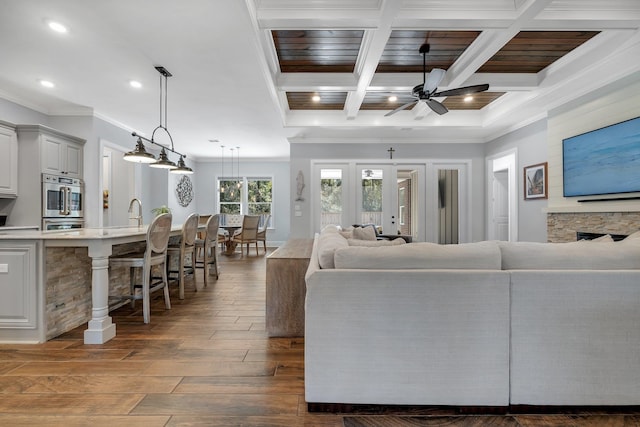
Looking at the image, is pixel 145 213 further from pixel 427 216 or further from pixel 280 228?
pixel 427 216

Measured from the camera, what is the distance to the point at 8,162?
4004 mm

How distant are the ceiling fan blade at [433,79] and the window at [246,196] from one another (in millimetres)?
6510

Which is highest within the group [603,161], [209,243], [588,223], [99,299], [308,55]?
[308,55]

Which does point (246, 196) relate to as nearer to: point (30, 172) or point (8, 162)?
point (30, 172)

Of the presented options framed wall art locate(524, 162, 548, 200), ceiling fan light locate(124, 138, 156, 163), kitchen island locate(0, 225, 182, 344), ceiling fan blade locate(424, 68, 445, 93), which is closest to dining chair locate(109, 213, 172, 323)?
kitchen island locate(0, 225, 182, 344)

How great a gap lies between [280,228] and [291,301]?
22.7 feet

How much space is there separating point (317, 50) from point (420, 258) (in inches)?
110

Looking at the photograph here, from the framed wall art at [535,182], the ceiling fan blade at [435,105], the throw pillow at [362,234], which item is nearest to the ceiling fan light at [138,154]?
the throw pillow at [362,234]

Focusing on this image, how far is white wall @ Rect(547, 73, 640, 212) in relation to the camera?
325 centimetres

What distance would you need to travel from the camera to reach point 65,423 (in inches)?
58.7

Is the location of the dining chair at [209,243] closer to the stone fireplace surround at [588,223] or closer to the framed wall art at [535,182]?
the stone fireplace surround at [588,223]

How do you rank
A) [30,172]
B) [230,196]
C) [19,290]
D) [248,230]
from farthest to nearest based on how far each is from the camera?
[230,196]
[248,230]
[30,172]
[19,290]

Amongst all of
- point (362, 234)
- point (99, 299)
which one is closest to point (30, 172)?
point (99, 299)

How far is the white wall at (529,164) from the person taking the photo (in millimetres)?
4770
